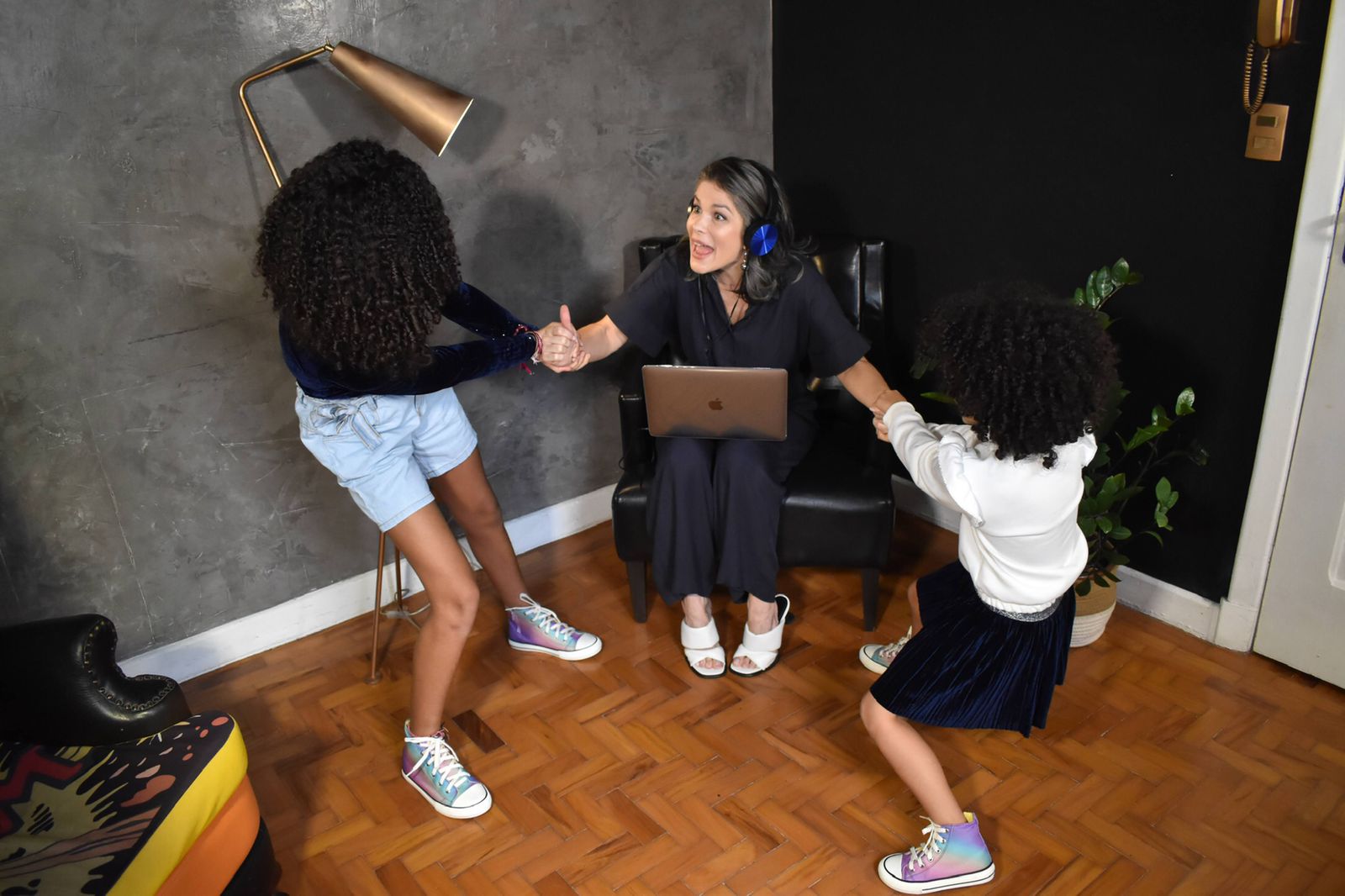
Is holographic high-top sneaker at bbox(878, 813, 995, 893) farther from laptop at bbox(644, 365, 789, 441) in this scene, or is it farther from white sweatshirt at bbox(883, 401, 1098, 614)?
laptop at bbox(644, 365, 789, 441)

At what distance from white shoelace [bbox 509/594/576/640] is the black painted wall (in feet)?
4.56

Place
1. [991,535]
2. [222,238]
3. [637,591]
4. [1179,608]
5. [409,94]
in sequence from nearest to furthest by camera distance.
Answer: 1. [991,535]
2. [409,94]
3. [222,238]
4. [1179,608]
5. [637,591]

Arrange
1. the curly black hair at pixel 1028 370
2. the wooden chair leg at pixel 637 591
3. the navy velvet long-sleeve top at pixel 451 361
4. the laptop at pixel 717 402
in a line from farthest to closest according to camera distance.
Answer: the wooden chair leg at pixel 637 591
the laptop at pixel 717 402
the navy velvet long-sleeve top at pixel 451 361
the curly black hair at pixel 1028 370

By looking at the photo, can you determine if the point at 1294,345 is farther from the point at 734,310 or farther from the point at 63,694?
the point at 63,694

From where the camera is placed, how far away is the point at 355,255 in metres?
1.83

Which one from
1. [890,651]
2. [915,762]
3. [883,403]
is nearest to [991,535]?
[915,762]

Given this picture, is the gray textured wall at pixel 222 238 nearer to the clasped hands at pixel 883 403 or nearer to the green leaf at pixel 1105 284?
the clasped hands at pixel 883 403

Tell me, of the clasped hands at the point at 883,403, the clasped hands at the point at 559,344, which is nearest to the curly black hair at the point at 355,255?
the clasped hands at the point at 559,344

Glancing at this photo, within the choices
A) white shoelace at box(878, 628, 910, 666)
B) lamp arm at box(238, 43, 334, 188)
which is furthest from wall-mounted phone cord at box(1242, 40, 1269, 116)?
lamp arm at box(238, 43, 334, 188)

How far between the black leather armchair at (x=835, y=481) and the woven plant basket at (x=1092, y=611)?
50cm

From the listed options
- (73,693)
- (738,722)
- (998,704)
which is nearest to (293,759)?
(73,693)

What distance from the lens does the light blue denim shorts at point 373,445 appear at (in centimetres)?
206

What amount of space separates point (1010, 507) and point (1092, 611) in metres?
1.00

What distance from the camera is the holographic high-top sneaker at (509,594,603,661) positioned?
268 cm
